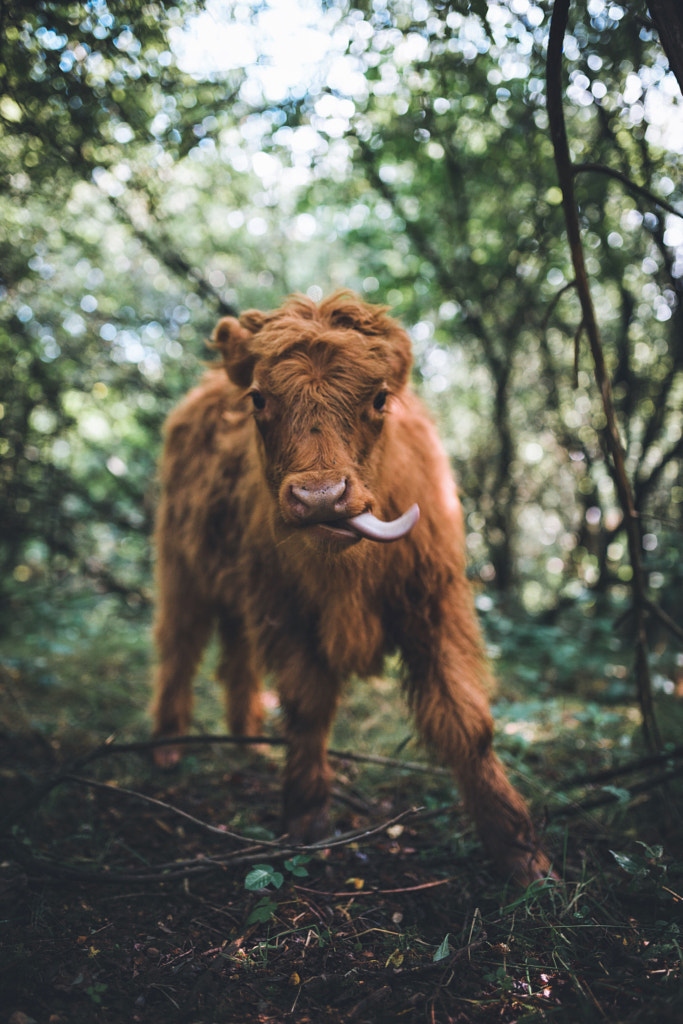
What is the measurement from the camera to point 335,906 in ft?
7.13

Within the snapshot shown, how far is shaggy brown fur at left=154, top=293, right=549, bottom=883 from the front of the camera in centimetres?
224

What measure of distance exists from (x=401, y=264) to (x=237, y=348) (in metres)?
4.65

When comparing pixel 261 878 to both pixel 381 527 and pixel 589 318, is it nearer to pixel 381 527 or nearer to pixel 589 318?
pixel 381 527

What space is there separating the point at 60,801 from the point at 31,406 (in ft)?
12.8

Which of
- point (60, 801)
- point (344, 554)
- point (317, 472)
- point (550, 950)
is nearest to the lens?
point (550, 950)

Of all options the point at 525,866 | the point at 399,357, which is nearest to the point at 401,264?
the point at 399,357

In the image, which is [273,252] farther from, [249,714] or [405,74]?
[249,714]

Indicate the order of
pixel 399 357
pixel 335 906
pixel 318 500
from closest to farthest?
pixel 318 500 → pixel 335 906 → pixel 399 357

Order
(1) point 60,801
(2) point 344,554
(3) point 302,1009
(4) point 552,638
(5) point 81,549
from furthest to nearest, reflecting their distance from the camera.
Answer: (5) point 81,549, (4) point 552,638, (1) point 60,801, (2) point 344,554, (3) point 302,1009

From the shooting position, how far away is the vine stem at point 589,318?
6.05 feet

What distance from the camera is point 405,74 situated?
4031 millimetres

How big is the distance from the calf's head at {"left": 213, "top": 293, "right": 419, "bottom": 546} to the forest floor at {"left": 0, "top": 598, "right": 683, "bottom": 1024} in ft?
4.02

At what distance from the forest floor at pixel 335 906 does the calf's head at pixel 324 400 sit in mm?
1226

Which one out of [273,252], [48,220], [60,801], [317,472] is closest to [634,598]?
[317,472]
